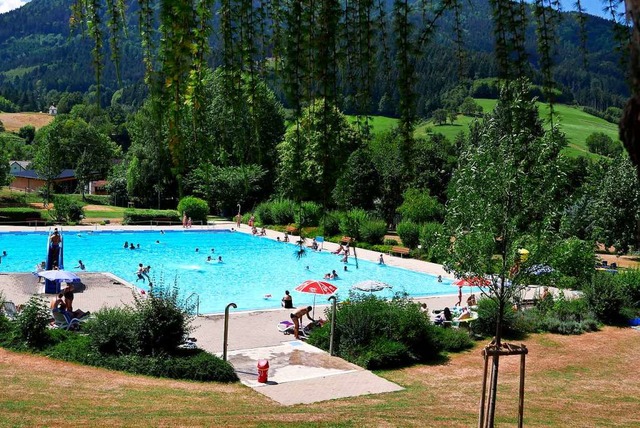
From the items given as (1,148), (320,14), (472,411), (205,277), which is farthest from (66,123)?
(320,14)

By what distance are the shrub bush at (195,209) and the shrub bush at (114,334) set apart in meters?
28.1

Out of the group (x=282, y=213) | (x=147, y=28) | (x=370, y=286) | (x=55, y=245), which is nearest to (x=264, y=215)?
(x=282, y=213)

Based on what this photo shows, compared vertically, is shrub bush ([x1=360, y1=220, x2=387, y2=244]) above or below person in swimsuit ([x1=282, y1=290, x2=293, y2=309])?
above

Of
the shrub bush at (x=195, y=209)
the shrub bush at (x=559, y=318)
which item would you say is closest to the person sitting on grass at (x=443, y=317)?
the shrub bush at (x=559, y=318)

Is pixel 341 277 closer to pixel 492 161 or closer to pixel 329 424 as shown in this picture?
pixel 492 161

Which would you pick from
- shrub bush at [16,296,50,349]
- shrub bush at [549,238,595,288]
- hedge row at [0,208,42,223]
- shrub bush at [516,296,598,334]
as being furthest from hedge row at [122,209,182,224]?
shrub bush at [516,296,598,334]

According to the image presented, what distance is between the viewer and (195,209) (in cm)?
4275

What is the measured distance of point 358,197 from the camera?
138 feet

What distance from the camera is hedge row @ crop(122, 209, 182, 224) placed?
1656 inches

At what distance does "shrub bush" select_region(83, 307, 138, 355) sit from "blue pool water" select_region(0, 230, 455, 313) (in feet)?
23.5

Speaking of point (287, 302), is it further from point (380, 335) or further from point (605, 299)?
point (605, 299)

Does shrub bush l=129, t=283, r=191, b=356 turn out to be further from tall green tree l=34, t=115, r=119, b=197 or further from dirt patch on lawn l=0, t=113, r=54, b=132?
dirt patch on lawn l=0, t=113, r=54, b=132

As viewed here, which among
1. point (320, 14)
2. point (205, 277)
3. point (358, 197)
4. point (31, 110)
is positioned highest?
point (31, 110)

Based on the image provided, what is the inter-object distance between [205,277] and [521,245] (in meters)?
17.4
